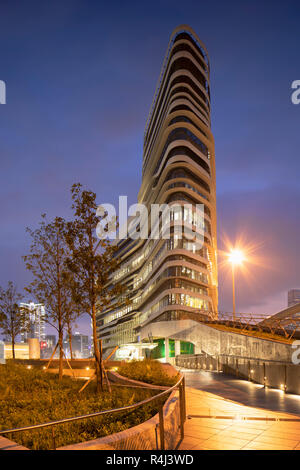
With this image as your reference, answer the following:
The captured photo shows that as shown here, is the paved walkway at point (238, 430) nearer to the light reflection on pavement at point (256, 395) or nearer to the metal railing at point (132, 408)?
the metal railing at point (132, 408)

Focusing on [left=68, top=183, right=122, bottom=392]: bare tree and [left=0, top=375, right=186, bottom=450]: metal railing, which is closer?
[left=0, top=375, right=186, bottom=450]: metal railing

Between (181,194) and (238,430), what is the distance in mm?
66273

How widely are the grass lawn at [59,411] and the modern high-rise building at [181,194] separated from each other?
45559 mm

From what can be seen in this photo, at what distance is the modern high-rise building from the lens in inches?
2697

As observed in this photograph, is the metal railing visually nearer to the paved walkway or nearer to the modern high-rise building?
the paved walkway

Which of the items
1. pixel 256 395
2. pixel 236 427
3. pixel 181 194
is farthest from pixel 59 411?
pixel 181 194

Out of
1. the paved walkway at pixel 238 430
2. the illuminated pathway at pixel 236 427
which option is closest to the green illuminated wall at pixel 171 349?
the illuminated pathway at pixel 236 427

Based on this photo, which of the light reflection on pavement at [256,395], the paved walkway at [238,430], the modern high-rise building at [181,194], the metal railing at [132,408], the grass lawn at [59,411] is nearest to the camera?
the metal railing at [132,408]

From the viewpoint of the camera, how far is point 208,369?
30.4m

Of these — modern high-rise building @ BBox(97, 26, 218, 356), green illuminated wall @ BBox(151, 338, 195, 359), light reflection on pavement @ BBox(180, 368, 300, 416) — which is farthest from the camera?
green illuminated wall @ BBox(151, 338, 195, 359)

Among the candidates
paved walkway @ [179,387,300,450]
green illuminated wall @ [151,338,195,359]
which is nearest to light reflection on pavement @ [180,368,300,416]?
paved walkway @ [179,387,300,450]

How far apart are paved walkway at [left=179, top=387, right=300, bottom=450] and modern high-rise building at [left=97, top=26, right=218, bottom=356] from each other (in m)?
51.3

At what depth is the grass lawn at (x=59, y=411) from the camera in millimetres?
7250
